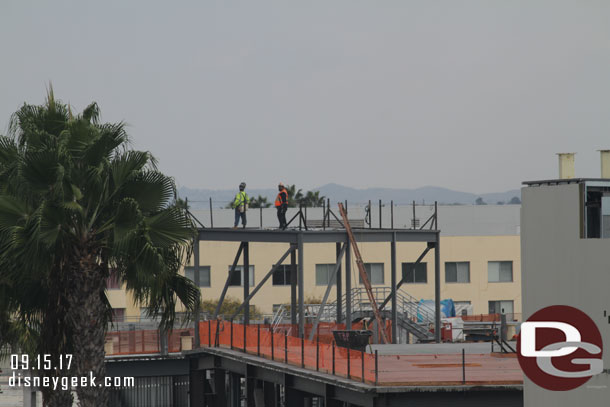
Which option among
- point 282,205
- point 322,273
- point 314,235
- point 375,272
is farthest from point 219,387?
point 375,272

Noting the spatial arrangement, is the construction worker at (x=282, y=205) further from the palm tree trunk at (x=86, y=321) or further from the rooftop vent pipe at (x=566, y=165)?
the rooftop vent pipe at (x=566, y=165)

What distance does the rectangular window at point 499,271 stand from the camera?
88000 mm

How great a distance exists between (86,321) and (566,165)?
39.5 feet

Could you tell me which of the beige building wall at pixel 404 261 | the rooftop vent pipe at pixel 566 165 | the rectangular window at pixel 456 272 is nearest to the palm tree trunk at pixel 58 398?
the rooftop vent pipe at pixel 566 165

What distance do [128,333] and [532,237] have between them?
90.1ft

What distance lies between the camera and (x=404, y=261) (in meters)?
85.9

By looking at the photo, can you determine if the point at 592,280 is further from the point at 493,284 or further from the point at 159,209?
the point at 493,284

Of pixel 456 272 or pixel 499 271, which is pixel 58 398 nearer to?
pixel 456 272

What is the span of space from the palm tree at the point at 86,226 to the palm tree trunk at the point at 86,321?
0.08ft

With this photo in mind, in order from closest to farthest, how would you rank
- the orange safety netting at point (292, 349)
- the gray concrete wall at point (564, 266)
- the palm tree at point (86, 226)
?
the gray concrete wall at point (564, 266)
the palm tree at point (86, 226)
the orange safety netting at point (292, 349)

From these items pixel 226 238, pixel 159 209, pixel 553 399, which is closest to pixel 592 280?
pixel 553 399

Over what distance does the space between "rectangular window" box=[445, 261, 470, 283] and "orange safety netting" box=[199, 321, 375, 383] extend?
3991 cm

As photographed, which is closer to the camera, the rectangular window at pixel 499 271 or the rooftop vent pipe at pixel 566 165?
the rooftop vent pipe at pixel 566 165

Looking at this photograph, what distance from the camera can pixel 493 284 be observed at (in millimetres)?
A: 87938
